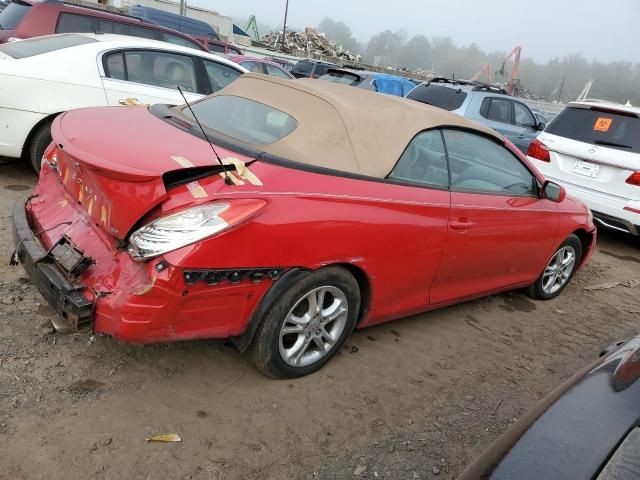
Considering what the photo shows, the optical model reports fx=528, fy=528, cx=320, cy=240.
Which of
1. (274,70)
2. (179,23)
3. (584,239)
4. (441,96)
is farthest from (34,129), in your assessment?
(179,23)

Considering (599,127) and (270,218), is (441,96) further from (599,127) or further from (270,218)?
(270,218)

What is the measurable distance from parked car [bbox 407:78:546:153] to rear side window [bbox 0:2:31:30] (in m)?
6.57

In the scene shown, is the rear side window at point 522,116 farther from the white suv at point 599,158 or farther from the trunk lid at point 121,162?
the trunk lid at point 121,162

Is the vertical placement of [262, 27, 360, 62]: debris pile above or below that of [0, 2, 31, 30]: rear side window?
above

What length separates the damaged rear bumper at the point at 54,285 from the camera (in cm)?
226

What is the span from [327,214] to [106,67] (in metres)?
3.77

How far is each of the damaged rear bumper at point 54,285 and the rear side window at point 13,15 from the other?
22.8 ft

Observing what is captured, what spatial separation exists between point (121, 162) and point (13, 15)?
25.7 feet

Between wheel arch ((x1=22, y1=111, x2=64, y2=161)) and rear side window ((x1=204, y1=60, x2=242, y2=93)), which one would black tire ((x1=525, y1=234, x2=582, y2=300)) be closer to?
rear side window ((x1=204, y1=60, x2=242, y2=93))

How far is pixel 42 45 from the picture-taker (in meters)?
5.21

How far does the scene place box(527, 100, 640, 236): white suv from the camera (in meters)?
5.83

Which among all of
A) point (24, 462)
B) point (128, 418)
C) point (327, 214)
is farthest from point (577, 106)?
point (24, 462)

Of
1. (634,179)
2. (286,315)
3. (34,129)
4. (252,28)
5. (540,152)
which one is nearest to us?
(286,315)

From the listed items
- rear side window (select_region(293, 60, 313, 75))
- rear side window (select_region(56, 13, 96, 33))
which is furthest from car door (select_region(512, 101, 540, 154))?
rear side window (select_region(293, 60, 313, 75))
